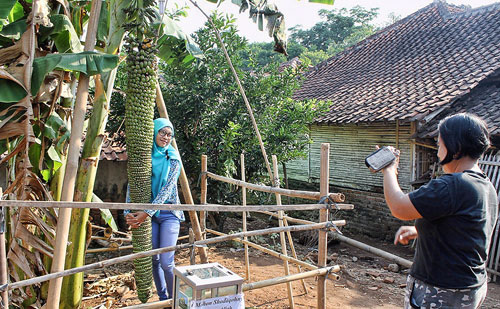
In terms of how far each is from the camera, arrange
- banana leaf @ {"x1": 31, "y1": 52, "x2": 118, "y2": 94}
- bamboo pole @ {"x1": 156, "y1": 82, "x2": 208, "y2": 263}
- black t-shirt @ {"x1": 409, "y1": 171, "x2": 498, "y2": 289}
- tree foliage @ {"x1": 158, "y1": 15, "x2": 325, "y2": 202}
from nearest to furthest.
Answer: black t-shirt @ {"x1": 409, "y1": 171, "x2": 498, "y2": 289}, banana leaf @ {"x1": 31, "y1": 52, "x2": 118, "y2": 94}, bamboo pole @ {"x1": 156, "y1": 82, "x2": 208, "y2": 263}, tree foliage @ {"x1": 158, "y1": 15, "x2": 325, "y2": 202}

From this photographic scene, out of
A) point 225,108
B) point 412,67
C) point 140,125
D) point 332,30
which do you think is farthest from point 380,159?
point 332,30

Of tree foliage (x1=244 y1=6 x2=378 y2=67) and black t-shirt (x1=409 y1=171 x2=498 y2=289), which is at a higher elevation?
tree foliage (x1=244 y1=6 x2=378 y2=67)

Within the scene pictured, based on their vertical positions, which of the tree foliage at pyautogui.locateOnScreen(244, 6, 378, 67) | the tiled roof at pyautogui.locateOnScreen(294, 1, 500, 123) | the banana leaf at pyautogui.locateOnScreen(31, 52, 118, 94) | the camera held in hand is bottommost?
the camera held in hand

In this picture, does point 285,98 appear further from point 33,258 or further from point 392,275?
point 33,258

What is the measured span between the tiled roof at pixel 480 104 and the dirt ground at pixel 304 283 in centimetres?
233

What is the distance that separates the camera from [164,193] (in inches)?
122

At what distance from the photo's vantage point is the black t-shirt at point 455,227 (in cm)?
177

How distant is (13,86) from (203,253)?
2.16 meters

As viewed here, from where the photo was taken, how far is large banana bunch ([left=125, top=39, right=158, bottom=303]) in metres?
2.56

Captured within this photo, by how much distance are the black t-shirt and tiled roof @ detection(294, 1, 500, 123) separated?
5.58 metres

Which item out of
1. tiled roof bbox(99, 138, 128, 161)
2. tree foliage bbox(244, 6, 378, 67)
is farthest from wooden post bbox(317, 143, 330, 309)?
tree foliage bbox(244, 6, 378, 67)

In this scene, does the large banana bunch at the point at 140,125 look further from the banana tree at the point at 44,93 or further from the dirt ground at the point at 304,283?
the dirt ground at the point at 304,283

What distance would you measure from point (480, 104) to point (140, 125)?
6.83 metres

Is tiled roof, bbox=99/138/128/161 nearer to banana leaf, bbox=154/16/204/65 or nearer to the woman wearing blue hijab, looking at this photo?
banana leaf, bbox=154/16/204/65
